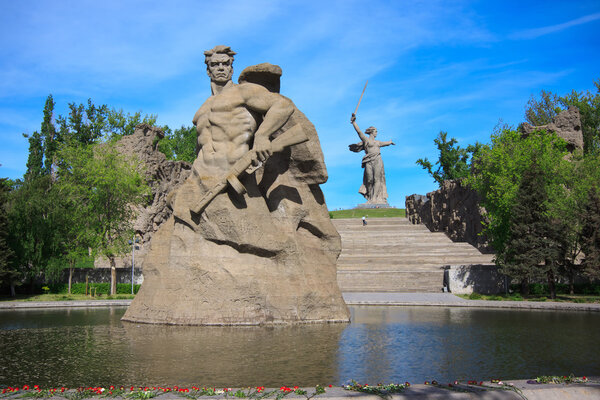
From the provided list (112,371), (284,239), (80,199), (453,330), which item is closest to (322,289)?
(284,239)

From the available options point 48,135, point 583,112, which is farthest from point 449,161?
point 48,135

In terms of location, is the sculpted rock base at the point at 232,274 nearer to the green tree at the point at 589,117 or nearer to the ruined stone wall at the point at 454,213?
the ruined stone wall at the point at 454,213

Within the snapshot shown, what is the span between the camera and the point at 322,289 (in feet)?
41.8

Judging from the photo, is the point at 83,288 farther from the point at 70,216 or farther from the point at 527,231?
the point at 527,231

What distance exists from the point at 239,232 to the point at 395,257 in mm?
22444

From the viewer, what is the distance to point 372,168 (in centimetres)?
5272

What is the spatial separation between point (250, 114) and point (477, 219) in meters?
32.4

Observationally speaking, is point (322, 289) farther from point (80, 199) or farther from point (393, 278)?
point (80, 199)

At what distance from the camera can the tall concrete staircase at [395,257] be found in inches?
1058

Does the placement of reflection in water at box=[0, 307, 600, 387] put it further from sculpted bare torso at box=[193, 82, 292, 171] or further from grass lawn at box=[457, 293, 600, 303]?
grass lawn at box=[457, 293, 600, 303]

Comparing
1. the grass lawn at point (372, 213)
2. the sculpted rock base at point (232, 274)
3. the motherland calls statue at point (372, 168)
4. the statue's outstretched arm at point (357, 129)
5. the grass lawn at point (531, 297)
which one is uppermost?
the statue's outstretched arm at point (357, 129)

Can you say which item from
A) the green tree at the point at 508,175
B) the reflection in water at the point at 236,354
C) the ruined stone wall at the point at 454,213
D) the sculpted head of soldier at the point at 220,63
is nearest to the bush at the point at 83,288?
the reflection in water at the point at 236,354

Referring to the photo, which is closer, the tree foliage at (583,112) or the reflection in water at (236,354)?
the reflection in water at (236,354)

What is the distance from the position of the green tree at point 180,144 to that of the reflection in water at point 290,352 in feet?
161
